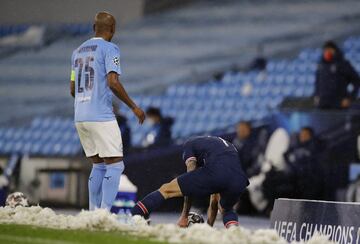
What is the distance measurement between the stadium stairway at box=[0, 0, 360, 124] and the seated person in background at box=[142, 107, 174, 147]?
208cm

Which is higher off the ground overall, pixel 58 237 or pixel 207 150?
pixel 207 150

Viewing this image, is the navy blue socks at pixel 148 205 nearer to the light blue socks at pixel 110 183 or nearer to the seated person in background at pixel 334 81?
the light blue socks at pixel 110 183

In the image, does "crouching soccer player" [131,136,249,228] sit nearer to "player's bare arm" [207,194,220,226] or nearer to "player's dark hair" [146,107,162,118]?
"player's bare arm" [207,194,220,226]

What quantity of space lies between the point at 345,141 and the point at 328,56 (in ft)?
5.90

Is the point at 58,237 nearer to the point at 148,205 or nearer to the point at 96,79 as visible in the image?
the point at 148,205

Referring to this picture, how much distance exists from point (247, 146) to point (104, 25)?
28.0 ft

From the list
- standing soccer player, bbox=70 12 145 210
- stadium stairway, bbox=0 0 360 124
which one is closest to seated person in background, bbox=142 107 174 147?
stadium stairway, bbox=0 0 360 124

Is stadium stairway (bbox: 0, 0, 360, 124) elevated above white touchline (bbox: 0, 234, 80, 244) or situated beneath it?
elevated above

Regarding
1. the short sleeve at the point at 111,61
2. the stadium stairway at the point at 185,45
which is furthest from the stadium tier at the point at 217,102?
the short sleeve at the point at 111,61

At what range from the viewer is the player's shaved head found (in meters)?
9.52

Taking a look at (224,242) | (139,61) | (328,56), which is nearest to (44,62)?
(139,61)

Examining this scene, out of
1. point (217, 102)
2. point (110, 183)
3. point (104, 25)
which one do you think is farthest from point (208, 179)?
point (217, 102)

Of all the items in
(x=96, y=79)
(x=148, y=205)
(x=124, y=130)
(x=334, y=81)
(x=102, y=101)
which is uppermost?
(x=334, y=81)

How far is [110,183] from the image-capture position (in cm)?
940
